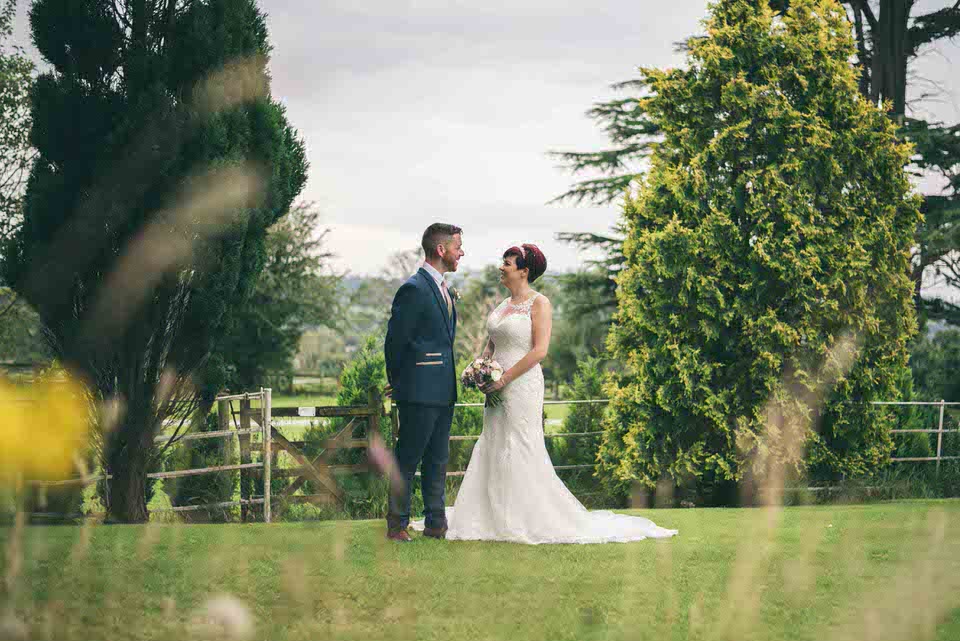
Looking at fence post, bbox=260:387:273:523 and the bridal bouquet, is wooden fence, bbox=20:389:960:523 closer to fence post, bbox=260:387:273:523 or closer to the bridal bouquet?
fence post, bbox=260:387:273:523

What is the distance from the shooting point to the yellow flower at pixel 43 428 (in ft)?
26.7

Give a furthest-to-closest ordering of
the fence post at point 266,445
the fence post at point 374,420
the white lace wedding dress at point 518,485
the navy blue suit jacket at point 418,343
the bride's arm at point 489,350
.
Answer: the fence post at point 374,420 → the fence post at point 266,445 → the bride's arm at point 489,350 → the white lace wedding dress at point 518,485 → the navy blue suit jacket at point 418,343

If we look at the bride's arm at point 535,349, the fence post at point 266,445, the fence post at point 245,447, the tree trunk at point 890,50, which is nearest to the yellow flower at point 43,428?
the fence post at point 266,445

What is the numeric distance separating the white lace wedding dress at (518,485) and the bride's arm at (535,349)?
158 mm

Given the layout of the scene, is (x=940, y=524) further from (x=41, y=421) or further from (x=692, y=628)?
(x=41, y=421)

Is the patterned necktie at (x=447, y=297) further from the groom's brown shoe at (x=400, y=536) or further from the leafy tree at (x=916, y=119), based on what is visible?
the leafy tree at (x=916, y=119)

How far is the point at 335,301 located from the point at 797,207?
85.8 ft

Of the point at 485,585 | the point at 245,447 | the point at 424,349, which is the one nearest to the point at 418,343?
the point at 424,349

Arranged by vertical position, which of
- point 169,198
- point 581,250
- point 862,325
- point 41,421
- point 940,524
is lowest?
point 940,524

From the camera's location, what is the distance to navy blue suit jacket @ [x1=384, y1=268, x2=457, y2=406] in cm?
618

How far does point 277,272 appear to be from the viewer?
105 ft

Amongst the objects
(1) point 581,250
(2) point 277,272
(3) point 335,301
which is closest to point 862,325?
(1) point 581,250

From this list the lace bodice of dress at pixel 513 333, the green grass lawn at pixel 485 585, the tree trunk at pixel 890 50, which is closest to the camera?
the green grass lawn at pixel 485 585

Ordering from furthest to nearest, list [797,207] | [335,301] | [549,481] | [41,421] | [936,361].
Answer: [335,301] → [936,361] → [797,207] → [41,421] → [549,481]
